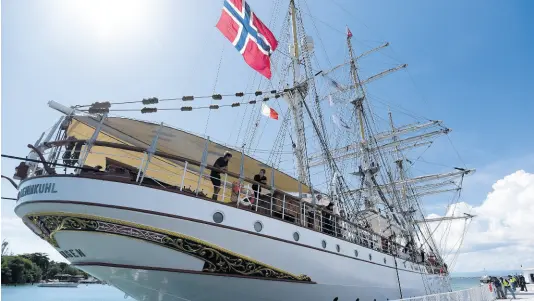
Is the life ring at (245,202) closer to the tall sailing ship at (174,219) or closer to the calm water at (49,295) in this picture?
the tall sailing ship at (174,219)

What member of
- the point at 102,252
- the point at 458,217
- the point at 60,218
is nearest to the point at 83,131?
the point at 60,218

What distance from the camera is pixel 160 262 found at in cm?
661

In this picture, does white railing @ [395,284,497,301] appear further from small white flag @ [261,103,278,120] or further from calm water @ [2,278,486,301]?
calm water @ [2,278,486,301]

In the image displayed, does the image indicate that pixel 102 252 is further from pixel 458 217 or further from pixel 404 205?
pixel 458 217

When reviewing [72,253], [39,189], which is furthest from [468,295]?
[39,189]

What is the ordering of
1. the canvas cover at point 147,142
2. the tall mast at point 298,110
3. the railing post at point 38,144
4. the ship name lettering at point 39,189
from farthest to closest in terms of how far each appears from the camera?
the tall mast at point 298,110
the canvas cover at point 147,142
the railing post at point 38,144
the ship name lettering at point 39,189

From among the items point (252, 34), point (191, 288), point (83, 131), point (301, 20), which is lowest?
point (191, 288)

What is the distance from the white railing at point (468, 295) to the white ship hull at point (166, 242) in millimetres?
3708

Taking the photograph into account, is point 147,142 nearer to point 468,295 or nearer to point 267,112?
point 267,112

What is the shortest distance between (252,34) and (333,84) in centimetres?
1365

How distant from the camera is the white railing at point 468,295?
9.90 meters

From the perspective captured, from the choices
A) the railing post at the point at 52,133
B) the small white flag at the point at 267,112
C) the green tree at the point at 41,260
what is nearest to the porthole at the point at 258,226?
the railing post at the point at 52,133

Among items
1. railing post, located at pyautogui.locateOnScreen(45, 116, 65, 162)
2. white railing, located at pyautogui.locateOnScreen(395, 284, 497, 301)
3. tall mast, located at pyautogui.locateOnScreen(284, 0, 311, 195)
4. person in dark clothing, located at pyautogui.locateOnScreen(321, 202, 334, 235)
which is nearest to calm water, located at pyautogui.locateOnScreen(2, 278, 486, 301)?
tall mast, located at pyautogui.locateOnScreen(284, 0, 311, 195)

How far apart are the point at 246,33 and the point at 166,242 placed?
7.67 metres
